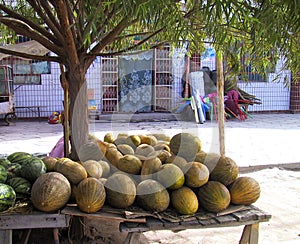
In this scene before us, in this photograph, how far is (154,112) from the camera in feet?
46.3

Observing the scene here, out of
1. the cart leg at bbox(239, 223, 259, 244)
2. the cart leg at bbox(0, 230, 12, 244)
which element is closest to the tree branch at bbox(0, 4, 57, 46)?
the cart leg at bbox(0, 230, 12, 244)

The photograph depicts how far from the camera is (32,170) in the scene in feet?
9.46

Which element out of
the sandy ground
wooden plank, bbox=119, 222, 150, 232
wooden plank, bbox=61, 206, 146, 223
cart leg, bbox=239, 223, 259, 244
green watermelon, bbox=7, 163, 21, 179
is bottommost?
the sandy ground

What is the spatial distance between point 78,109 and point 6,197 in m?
1.21

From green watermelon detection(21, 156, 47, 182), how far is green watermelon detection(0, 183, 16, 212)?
0.72 feet

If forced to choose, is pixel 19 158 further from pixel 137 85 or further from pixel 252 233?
pixel 137 85

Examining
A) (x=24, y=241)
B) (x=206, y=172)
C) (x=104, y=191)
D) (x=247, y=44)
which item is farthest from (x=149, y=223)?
(x=247, y=44)

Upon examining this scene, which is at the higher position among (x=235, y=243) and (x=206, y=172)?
(x=206, y=172)

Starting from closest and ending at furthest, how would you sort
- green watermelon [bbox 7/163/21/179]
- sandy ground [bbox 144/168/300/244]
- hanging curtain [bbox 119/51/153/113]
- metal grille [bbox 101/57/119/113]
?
green watermelon [bbox 7/163/21/179]
sandy ground [bbox 144/168/300/244]
metal grille [bbox 101/57/119/113]
hanging curtain [bbox 119/51/153/113]

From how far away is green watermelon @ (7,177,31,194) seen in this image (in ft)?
9.23

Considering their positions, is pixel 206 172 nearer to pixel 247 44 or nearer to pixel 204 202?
pixel 204 202

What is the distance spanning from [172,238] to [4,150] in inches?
215

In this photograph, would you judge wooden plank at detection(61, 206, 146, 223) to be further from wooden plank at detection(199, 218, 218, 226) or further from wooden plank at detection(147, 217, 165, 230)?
wooden plank at detection(199, 218, 218, 226)

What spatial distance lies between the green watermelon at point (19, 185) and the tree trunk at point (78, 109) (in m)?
0.71
